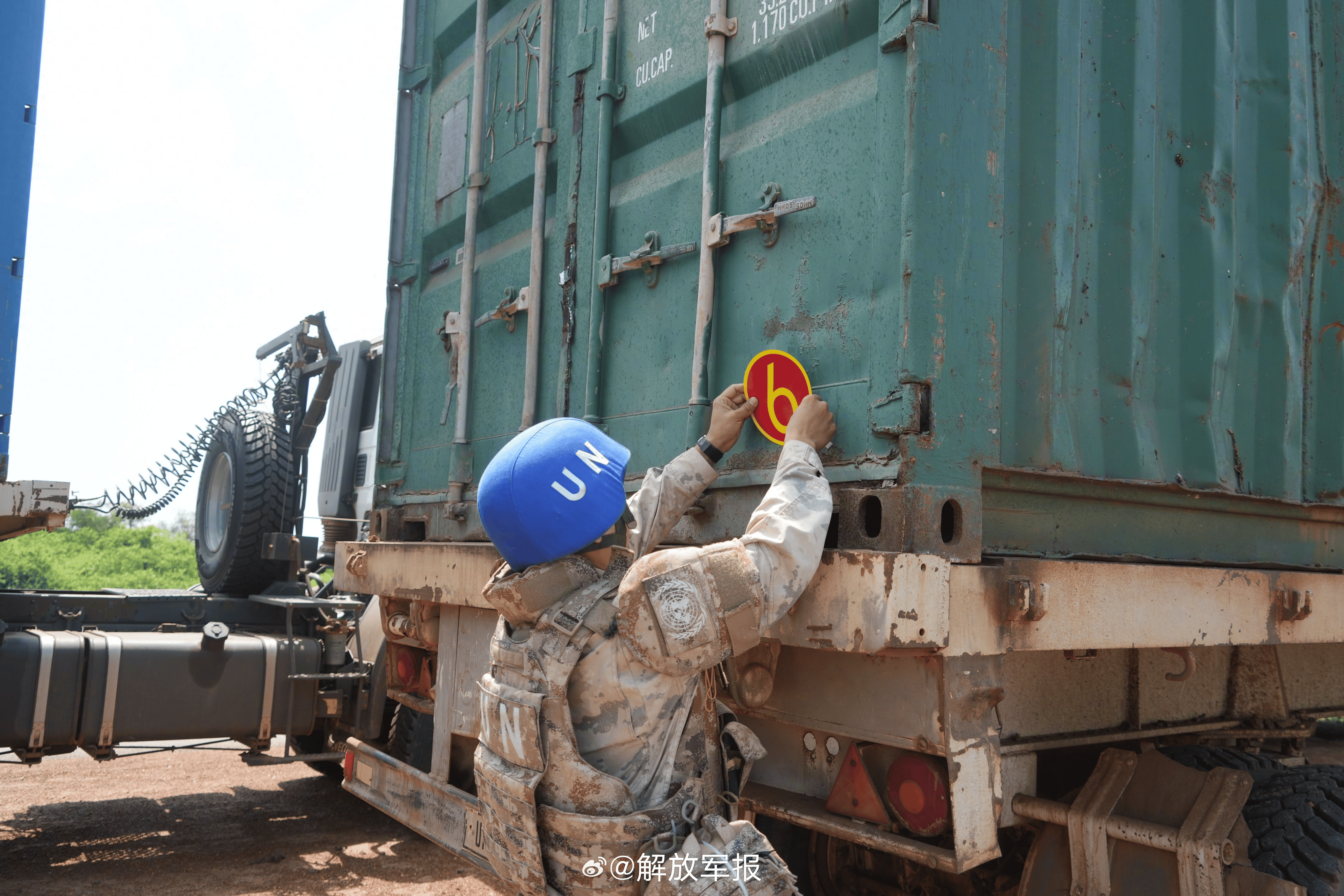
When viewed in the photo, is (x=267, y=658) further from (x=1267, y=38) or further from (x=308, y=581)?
(x=1267, y=38)

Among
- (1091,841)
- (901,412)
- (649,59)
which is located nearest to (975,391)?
(901,412)

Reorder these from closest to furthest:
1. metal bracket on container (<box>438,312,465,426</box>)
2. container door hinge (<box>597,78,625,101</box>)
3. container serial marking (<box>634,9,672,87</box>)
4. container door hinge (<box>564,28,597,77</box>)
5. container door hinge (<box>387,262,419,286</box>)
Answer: container serial marking (<box>634,9,672,87</box>) → container door hinge (<box>597,78,625,101</box>) → container door hinge (<box>564,28,597,77</box>) → metal bracket on container (<box>438,312,465,426</box>) → container door hinge (<box>387,262,419,286</box>)

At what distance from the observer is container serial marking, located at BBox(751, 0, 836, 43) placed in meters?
2.34

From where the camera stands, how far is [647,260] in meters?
2.76

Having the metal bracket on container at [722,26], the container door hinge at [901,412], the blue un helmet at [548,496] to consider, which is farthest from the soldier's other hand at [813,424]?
the metal bracket on container at [722,26]

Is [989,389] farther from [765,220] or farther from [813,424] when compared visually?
[765,220]

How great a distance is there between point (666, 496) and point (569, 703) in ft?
1.87

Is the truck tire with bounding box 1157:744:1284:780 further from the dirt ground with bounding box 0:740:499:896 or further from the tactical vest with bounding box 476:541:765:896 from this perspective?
the dirt ground with bounding box 0:740:499:896

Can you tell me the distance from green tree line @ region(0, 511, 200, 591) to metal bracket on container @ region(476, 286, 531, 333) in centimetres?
851

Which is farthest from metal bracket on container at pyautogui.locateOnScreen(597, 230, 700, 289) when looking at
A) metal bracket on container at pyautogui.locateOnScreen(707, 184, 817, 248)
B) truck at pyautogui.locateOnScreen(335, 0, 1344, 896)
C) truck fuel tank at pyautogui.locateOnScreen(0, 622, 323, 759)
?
truck fuel tank at pyautogui.locateOnScreen(0, 622, 323, 759)

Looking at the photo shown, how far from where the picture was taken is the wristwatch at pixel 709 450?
2.37 m

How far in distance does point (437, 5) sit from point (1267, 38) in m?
2.98

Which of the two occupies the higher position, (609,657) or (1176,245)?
(1176,245)

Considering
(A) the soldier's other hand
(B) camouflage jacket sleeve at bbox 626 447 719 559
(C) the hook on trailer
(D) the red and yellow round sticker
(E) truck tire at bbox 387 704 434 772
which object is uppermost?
(D) the red and yellow round sticker
